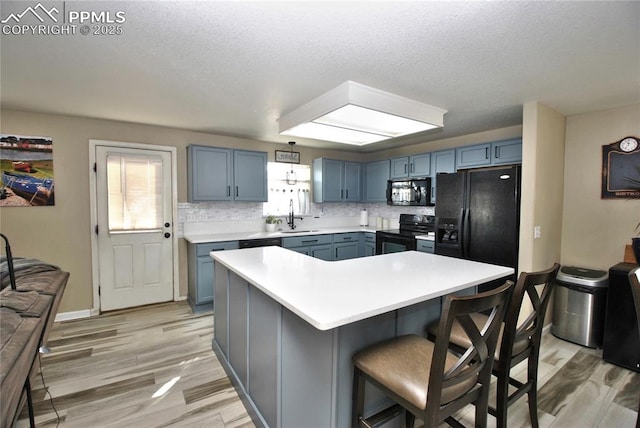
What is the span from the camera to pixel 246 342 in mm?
2012

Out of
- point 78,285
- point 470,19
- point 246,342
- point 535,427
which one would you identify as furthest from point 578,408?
point 78,285

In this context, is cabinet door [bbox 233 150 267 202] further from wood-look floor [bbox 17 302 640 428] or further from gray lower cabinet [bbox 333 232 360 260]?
wood-look floor [bbox 17 302 640 428]

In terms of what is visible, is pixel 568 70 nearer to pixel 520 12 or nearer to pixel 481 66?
pixel 481 66

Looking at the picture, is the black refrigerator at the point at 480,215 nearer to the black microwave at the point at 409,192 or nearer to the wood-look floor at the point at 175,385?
the black microwave at the point at 409,192

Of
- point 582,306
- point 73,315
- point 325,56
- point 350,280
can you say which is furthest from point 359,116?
point 73,315

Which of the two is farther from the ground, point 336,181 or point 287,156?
point 287,156

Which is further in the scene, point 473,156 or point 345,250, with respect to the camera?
point 345,250

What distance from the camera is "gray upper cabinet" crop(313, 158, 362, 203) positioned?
5.00 m

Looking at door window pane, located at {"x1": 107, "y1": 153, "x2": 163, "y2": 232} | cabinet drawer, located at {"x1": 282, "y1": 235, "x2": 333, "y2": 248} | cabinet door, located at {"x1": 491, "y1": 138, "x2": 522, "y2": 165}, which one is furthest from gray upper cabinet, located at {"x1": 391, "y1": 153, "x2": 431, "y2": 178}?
door window pane, located at {"x1": 107, "y1": 153, "x2": 163, "y2": 232}

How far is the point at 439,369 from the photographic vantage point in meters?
1.12

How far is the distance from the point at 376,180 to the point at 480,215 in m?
2.26

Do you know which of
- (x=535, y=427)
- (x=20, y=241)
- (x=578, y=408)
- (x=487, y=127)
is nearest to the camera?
(x=535, y=427)

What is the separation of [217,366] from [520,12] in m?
3.14

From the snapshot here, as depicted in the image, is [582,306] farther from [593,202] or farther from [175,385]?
[175,385]
